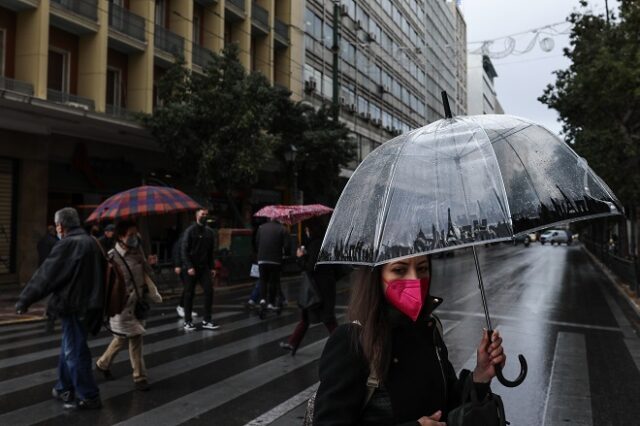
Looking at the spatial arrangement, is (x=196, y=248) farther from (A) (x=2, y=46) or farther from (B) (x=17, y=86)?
(A) (x=2, y=46)

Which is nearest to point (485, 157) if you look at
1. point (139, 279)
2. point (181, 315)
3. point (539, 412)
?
point (539, 412)

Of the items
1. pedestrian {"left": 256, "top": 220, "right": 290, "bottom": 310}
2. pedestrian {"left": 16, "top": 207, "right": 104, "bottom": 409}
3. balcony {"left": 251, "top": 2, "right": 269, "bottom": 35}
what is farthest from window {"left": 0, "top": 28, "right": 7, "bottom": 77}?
pedestrian {"left": 16, "top": 207, "right": 104, "bottom": 409}

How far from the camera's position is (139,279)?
6219 millimetres

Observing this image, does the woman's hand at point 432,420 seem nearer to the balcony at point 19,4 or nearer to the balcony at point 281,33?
the balcony at point 19,4

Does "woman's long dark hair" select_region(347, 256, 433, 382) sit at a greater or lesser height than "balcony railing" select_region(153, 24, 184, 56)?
lesser

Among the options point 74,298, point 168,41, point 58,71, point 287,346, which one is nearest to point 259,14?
point 168,41

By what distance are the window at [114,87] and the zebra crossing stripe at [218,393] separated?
16.2 metres

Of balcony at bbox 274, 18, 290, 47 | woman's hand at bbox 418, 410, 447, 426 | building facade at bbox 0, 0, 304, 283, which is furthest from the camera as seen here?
balcony at bbox 274, 18, 290, 47

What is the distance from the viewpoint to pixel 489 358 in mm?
2018

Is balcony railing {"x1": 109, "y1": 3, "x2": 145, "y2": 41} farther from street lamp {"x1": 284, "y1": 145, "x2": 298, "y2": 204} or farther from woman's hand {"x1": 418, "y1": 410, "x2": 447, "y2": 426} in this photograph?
woman's hand {"x1": 418, "y1": 410, "x2": 447, "y2": 426}

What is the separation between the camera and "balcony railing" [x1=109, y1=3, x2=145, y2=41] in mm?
19950

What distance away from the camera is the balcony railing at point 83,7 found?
18.0 metres

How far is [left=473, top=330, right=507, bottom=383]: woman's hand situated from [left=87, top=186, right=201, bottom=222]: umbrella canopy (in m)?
8.35

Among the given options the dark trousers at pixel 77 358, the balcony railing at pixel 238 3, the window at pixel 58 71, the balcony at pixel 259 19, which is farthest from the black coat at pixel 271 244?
the balcony at pixel 259 19
